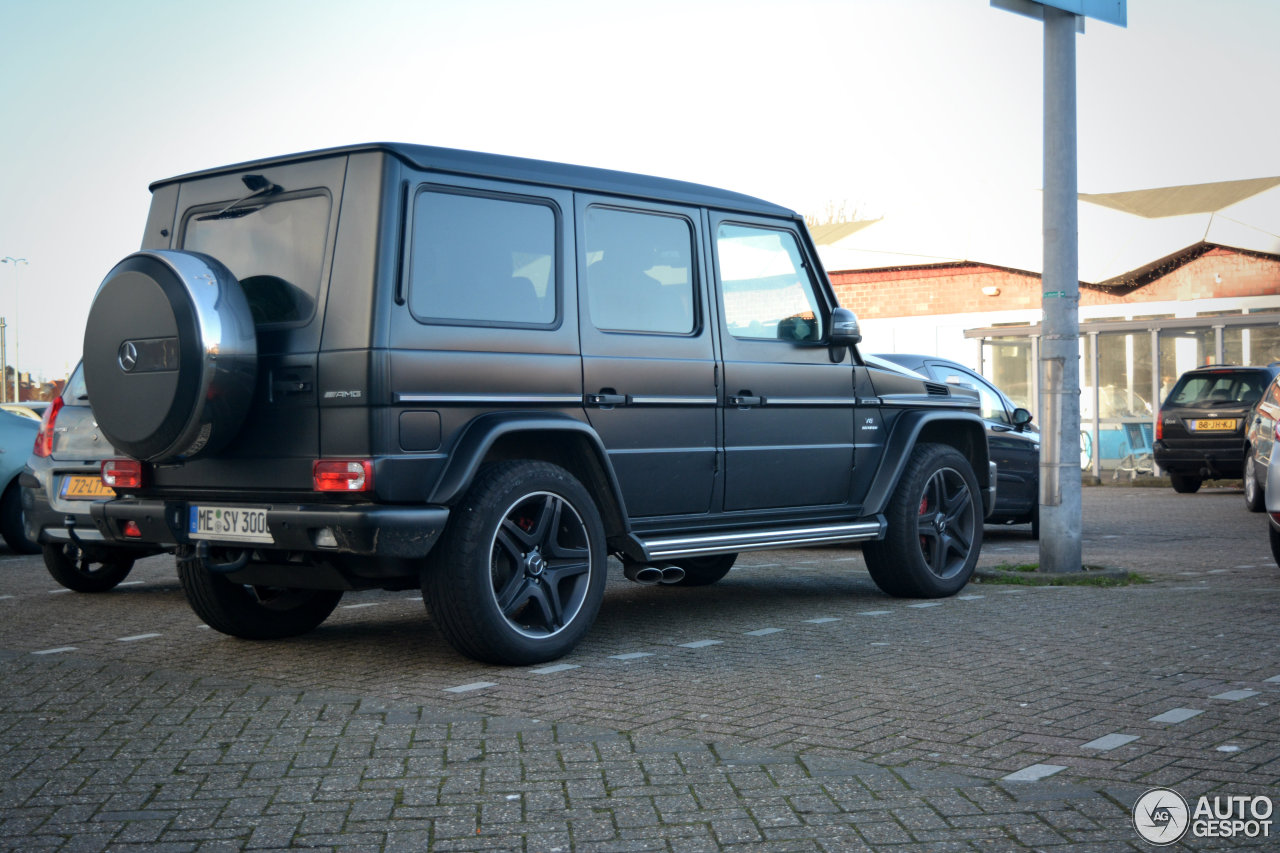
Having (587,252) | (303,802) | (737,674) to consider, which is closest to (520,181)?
(587,252)

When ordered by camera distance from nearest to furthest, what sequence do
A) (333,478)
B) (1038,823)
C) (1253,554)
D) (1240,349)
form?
(1038,823)
(333,478)
(1253,554)
(1240,349)

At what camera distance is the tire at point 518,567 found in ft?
18.7

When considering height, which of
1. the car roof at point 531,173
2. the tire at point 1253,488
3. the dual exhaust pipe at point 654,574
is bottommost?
the tire at point 1253,488

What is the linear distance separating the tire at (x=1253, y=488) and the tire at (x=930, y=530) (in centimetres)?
730

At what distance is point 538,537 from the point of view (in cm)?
604

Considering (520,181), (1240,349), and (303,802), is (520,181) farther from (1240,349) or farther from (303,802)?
(1240,349)

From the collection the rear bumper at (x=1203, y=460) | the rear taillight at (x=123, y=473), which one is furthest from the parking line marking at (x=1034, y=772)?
the rear bumper at (x=1203, y=460)

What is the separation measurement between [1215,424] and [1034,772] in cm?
1564

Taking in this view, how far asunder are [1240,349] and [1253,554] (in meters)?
13.1

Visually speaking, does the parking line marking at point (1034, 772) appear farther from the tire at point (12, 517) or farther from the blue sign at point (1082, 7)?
the tire at point (12, 517)

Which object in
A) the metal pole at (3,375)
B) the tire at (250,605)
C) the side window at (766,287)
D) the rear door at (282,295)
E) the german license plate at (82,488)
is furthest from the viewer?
the metal pole at (3,375)

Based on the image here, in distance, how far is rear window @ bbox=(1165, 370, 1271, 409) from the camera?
18.3m

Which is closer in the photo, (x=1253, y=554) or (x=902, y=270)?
(x=1253, y=554)

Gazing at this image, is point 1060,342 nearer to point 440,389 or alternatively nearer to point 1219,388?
point 440,389
